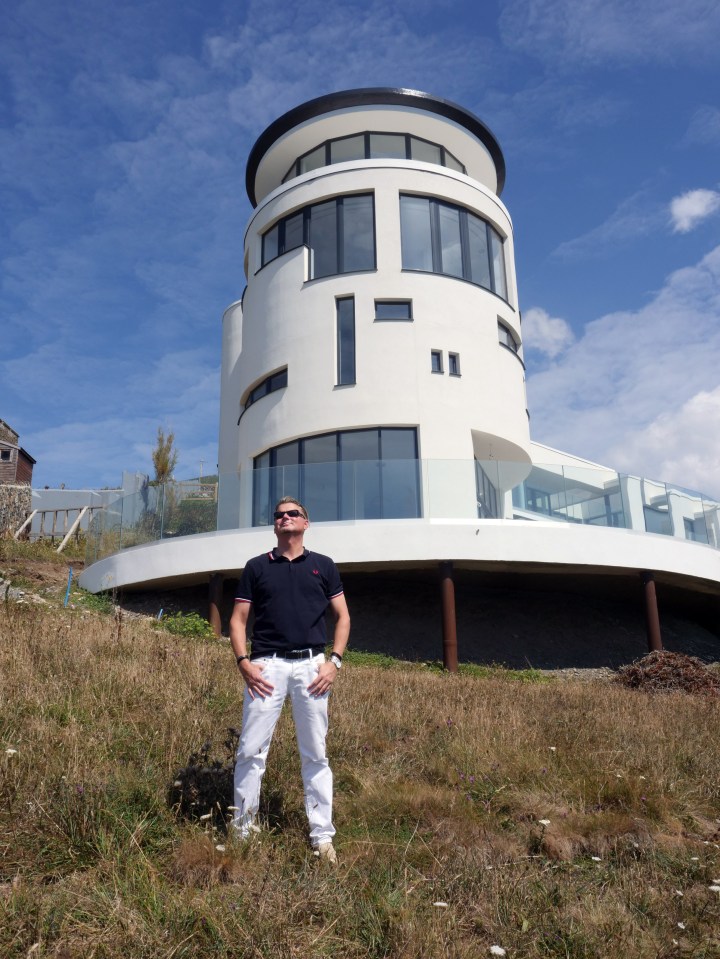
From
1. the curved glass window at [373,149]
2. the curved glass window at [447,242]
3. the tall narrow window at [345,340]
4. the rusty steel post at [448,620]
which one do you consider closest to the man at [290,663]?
the rusty steel post at [448,620]

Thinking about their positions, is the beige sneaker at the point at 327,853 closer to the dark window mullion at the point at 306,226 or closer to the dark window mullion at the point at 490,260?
the dark window mullion at the point at 306,226

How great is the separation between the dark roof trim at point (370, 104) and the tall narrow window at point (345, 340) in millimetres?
5826

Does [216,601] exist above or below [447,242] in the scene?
below

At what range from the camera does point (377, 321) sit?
57.6ft

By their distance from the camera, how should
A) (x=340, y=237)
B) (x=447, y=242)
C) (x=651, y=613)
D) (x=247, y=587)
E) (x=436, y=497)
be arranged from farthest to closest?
1. (x=447, y=242)
2. (x=340, y=237)
3. (x=651, y=613)
4. (x=436, y=497)
5. (x=247, y=587)

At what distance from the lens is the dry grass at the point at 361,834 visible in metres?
3.31

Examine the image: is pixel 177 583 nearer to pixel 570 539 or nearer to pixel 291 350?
pixel 291 350

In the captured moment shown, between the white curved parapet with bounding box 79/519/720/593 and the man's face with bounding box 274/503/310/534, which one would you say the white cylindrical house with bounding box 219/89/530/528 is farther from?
the man's face with bounding box 274/503/310/534

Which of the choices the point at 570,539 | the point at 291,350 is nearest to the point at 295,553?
the point at 570,539

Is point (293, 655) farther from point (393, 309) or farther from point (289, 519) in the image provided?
point (393, 309)

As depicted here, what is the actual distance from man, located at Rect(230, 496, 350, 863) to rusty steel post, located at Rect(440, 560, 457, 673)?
404 inches

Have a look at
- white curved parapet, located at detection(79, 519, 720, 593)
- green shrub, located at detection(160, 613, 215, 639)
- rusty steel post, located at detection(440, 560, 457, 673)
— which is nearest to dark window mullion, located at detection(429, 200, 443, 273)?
white curved parapet, located at detection(79, 519, 720, 593)

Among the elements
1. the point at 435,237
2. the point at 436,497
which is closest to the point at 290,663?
the point at 436,497

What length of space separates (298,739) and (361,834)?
2.52 ft
